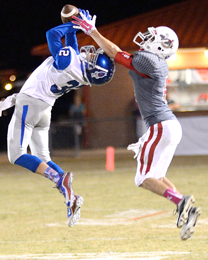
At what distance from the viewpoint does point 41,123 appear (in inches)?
223

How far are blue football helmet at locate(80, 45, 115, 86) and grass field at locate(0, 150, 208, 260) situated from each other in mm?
1820

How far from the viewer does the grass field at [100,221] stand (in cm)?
596

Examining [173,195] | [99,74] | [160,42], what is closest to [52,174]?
[99,74]

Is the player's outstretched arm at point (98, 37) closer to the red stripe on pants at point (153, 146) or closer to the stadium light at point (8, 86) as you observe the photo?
the red stripe on pants at point (153, 146)

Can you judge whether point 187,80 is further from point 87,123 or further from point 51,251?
point 51,251

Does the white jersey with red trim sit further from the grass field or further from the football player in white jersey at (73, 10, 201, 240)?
the grass field

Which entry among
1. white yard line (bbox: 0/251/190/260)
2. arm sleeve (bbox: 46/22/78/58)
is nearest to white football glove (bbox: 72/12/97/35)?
arm sleeve (bbox: 46/22/78/58)

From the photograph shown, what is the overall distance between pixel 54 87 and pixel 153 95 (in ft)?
3.23

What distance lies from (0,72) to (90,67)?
56.6 feet

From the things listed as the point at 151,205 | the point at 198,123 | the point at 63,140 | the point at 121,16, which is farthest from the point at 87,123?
the point at 121,16

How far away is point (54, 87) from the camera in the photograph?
215 inches

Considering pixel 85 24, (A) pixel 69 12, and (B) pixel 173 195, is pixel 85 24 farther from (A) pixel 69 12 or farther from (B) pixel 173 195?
(B) pixel 173 195

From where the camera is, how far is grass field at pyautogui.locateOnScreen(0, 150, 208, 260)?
235 inches

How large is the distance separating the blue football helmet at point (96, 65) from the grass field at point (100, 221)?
1.82m
